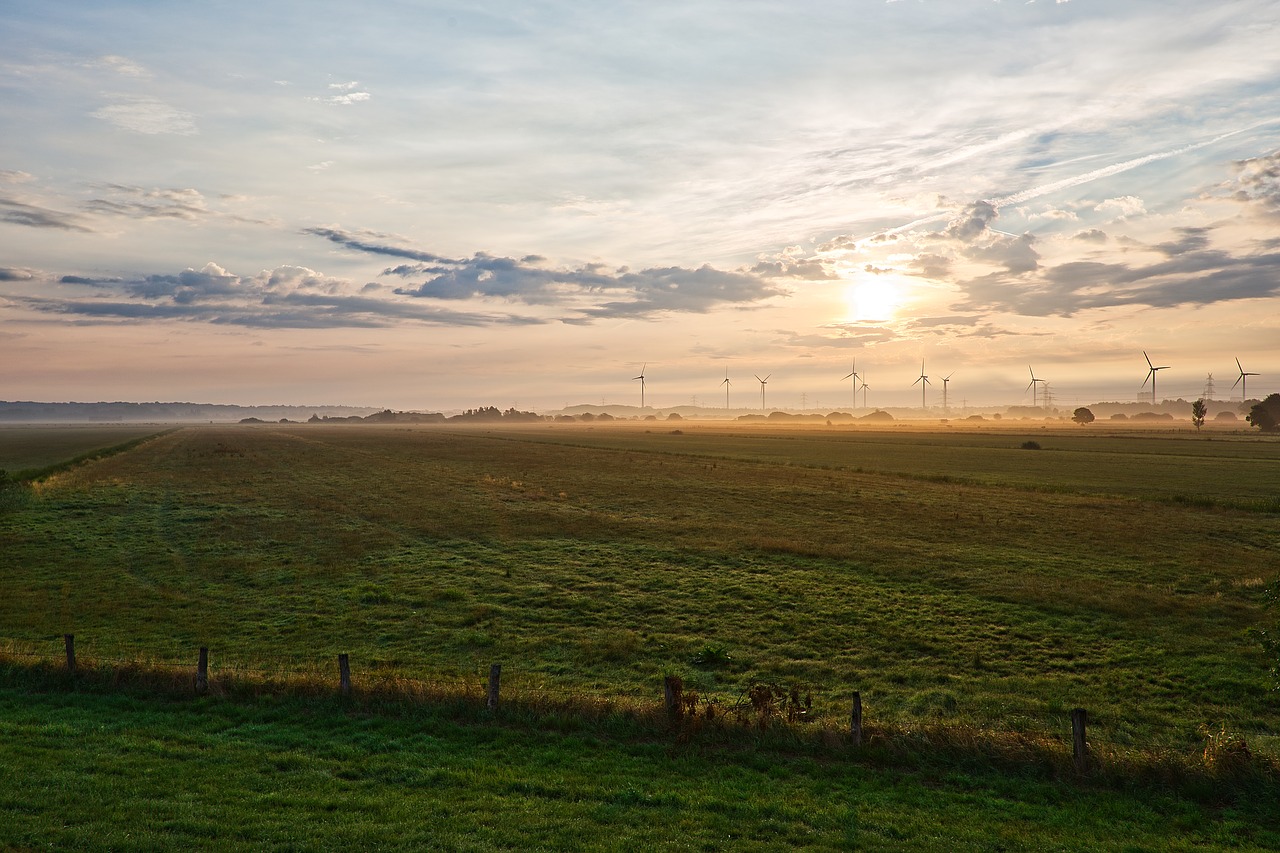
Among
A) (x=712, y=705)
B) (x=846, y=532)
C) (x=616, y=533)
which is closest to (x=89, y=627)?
(x=712, y=705)

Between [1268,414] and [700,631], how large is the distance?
233 metres

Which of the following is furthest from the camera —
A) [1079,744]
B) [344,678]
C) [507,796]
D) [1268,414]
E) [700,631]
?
[1268,414]

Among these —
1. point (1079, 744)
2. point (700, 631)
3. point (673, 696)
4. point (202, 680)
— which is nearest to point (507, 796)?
point (673, 696)

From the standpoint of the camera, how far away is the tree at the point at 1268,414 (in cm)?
19362

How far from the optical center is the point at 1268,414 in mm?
194500

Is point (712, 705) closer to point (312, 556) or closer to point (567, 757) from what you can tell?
point (567, 757)

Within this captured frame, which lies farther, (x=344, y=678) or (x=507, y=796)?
(x=344, y=678)

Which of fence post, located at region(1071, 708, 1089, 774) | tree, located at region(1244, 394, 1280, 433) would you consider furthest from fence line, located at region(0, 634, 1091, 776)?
tree, located at region(1244, 394, 1280, 433)

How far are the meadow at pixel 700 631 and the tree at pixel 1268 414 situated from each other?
177 m

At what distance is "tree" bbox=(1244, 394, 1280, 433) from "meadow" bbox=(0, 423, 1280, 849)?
6972 inches

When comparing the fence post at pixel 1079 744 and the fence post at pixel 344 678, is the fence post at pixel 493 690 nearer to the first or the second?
the fence post at pixel 344 678

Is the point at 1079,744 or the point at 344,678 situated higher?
the point at 344,678

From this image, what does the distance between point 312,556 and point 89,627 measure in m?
13.3

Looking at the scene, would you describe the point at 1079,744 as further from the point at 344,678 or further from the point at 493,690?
the point at 344,678
